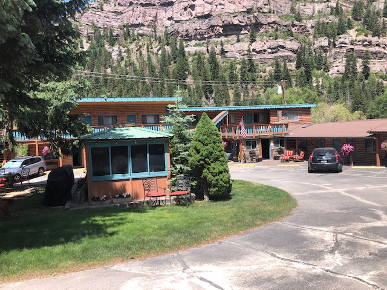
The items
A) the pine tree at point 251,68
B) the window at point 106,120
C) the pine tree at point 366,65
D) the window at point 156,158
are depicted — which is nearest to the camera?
the window at point 156,158

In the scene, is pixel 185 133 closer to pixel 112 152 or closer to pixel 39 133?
pixel 112 152

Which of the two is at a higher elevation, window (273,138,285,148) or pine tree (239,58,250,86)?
pine tree (239,58,250,86)

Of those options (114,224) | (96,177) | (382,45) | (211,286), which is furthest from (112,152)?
(382,45)

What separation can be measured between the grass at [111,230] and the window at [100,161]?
1.60 metres

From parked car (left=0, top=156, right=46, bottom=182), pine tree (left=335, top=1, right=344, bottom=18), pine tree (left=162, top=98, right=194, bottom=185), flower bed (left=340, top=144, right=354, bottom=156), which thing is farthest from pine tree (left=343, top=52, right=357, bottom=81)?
pine tree (left=162, top=98, right=194, bottom=185)

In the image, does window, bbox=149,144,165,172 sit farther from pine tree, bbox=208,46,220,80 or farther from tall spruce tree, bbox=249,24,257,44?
tall spruce tree, bbox=249,24,257,44

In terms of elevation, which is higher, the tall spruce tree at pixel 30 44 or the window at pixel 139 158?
the tall spruce tree at pixel 30 44

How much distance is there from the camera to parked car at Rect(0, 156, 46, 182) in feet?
76.0

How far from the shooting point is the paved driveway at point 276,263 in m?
5.47

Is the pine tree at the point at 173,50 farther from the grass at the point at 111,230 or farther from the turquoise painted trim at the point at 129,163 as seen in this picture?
the grass at the point at 111,230

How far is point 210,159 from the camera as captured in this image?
40.3 feet

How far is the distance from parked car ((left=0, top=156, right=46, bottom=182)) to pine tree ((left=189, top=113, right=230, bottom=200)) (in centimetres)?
1566

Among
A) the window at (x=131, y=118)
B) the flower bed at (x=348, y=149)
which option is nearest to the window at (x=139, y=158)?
the flower bed at (x=348, y=149)

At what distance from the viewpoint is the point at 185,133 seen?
13.4 metres
